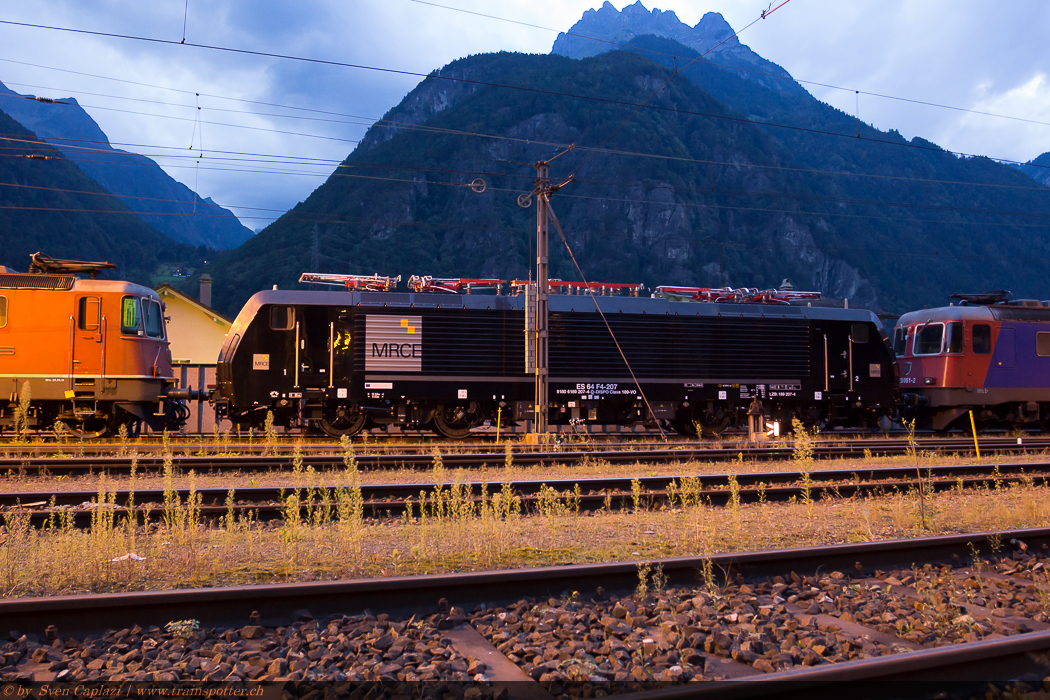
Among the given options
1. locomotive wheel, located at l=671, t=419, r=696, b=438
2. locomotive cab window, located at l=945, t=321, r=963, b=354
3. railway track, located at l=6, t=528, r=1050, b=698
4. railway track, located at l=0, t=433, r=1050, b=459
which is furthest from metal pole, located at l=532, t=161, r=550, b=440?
locomotive cab window, located at l=945, t=321, r=963, b=354

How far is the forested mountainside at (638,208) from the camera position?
94938 millimetres

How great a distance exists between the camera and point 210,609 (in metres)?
4.48

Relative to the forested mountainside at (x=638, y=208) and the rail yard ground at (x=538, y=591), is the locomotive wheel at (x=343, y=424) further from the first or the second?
the forested mountainside at (x=638, y=208)

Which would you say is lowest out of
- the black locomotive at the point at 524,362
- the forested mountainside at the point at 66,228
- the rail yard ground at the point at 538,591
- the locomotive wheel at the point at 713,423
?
the rail yard ground at the point at 538,591

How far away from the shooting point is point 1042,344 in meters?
20.4

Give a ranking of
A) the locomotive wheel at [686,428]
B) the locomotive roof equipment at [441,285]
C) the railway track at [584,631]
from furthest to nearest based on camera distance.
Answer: the locomotive wheel at [686,428] < the locomotive roof equipment at [441,285] < the railway track at [584,631]

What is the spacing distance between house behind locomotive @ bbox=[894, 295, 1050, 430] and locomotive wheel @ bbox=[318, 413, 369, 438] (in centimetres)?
1684

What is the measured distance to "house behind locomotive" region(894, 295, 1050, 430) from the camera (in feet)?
65.1

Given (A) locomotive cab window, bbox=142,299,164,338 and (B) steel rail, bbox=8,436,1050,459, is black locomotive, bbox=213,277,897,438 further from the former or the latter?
(A) locomotive cab window, bbox=142,299,164,338

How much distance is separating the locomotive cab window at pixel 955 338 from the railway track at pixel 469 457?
10.2ft

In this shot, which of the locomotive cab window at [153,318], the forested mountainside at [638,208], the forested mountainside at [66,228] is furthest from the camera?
the forested mountainside at [638,208]

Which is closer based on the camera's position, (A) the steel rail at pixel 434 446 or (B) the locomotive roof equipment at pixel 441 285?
(A) the steel rail at pixel 434 446

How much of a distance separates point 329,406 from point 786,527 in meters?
12.6

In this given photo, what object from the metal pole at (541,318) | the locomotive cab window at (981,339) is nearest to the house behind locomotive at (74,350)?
the metal pole at (541,318)
